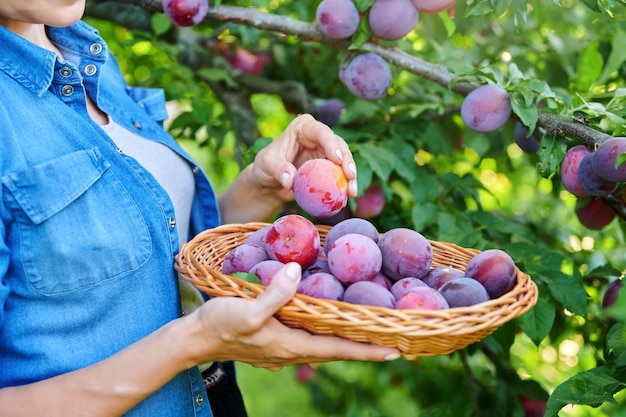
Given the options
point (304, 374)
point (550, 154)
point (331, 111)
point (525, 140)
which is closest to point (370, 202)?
point (331, 111)

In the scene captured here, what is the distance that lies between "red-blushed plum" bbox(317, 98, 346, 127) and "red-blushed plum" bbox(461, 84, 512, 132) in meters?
0.49

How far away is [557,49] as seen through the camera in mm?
1804

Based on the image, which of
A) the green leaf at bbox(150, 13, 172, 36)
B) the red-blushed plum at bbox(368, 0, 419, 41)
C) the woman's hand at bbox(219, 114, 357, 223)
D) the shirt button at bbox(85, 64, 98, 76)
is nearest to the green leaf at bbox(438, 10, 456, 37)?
the red-blushed plum at bbox(368, 0, 419, 41)

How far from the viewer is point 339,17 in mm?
1384

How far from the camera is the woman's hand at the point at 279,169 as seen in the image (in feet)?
3.90

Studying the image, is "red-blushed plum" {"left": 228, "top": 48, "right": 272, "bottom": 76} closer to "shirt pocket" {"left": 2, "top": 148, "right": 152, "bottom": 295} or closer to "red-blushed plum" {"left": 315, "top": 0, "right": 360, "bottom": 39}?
"red-blushed plum" {"left": 315, "top": 0, "right": 360, "bottom": 39}

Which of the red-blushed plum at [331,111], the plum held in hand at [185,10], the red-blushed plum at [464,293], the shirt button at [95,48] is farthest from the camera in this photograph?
the red-blushed plum at [331,111]

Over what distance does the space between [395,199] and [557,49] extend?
0.61m

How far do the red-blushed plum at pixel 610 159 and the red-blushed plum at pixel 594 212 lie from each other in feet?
1.07

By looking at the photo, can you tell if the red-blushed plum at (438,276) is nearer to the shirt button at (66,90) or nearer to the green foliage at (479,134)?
the green foliage at (479,134)

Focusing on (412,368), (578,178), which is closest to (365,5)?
(578,178)

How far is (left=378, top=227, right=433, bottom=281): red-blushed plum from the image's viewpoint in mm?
1042

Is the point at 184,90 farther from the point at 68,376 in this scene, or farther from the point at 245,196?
the point at 68,376

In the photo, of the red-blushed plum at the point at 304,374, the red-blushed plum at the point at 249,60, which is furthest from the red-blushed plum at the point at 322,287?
the red-blushed plum at the point at 304,374
